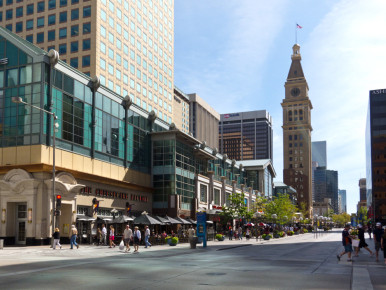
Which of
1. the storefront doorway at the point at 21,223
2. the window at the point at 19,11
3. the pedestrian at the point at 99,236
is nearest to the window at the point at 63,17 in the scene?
the window at the point at 19,11

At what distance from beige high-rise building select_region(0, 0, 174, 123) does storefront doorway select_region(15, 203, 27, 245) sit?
3520 centimetres

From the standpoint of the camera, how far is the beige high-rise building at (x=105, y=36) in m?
76.6

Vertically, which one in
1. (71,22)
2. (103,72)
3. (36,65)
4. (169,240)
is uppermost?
(71,22)

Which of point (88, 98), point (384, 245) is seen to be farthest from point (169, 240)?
point (384, 245)

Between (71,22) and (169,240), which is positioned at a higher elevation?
(71,22)

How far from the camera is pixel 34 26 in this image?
81.6m

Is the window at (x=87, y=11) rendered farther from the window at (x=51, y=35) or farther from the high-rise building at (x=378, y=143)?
the high-rise building at (x=378, y=143)

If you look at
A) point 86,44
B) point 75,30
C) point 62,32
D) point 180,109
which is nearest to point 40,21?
point 62,32

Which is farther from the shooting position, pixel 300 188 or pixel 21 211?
pixel 300 188

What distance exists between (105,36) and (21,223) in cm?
4270

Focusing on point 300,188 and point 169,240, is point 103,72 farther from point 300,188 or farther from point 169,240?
point 300,188

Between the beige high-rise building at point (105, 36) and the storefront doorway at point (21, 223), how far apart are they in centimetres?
3520

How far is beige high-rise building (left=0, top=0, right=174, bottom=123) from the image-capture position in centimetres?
7656

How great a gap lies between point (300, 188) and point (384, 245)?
584ft
